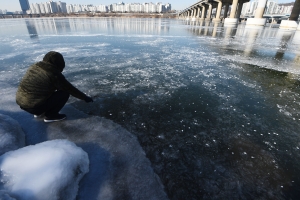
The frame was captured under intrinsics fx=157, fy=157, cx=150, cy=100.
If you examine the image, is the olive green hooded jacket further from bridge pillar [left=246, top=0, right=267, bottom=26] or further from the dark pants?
bridge pillar [left=246, top=0, right=267, bottom=26]

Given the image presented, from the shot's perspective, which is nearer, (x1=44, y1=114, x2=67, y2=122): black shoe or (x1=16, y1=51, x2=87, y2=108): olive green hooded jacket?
(x1=16, y1=51, x2=87, y2=108): olive green hooded jacket

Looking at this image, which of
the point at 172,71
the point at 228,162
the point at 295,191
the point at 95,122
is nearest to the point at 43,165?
the point at 95,122

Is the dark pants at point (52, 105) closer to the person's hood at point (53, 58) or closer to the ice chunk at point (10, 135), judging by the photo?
the ice chunk at point (10, 135)

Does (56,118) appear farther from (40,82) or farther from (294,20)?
(294,20)

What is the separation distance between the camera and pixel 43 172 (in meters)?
1.79

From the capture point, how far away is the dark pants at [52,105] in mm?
2887

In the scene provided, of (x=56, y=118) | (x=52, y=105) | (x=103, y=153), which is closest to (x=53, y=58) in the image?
(x=52, y=105)

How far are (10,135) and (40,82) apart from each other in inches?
38.5

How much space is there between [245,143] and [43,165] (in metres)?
3.05

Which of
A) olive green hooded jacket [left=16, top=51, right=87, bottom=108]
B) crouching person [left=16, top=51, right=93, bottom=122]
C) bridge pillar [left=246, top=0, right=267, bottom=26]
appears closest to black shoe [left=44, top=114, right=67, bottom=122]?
crouching person [left=16, top=51, right=93, bottom=122]

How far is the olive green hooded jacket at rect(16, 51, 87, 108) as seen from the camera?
2604 mm

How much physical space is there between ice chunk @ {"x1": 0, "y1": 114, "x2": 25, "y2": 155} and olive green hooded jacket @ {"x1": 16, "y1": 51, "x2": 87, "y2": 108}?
0.43 meters

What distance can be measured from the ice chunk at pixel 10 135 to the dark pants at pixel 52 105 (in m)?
0.37

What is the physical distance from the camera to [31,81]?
8.52ft
